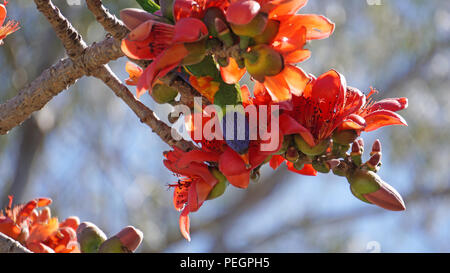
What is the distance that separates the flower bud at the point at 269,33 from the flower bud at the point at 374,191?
0.65 ft

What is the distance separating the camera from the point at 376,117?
2.23 feet

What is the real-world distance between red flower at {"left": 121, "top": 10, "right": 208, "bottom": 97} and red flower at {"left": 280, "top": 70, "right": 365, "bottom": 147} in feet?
0.52

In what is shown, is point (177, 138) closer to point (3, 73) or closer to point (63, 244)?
point (63, 244)

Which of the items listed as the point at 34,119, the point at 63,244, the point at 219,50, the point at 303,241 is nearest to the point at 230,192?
the point at 303,241

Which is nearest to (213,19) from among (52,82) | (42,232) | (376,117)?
(376,117)

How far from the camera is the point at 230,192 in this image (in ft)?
15.8

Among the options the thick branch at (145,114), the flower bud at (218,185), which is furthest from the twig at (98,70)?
the flower bud at (218,185)

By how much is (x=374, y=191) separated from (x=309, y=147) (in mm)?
92

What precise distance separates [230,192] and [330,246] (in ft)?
3.19

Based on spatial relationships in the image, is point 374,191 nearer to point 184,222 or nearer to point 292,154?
point 292,154

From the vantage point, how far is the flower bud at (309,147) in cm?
63

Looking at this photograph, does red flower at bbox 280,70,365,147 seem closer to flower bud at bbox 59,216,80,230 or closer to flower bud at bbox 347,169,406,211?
flower bud at bbox 347,169,406,211

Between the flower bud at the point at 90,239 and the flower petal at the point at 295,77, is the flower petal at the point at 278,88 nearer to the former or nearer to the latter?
the flower petal at the point at 295,77

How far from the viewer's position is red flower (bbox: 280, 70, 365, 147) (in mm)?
661
